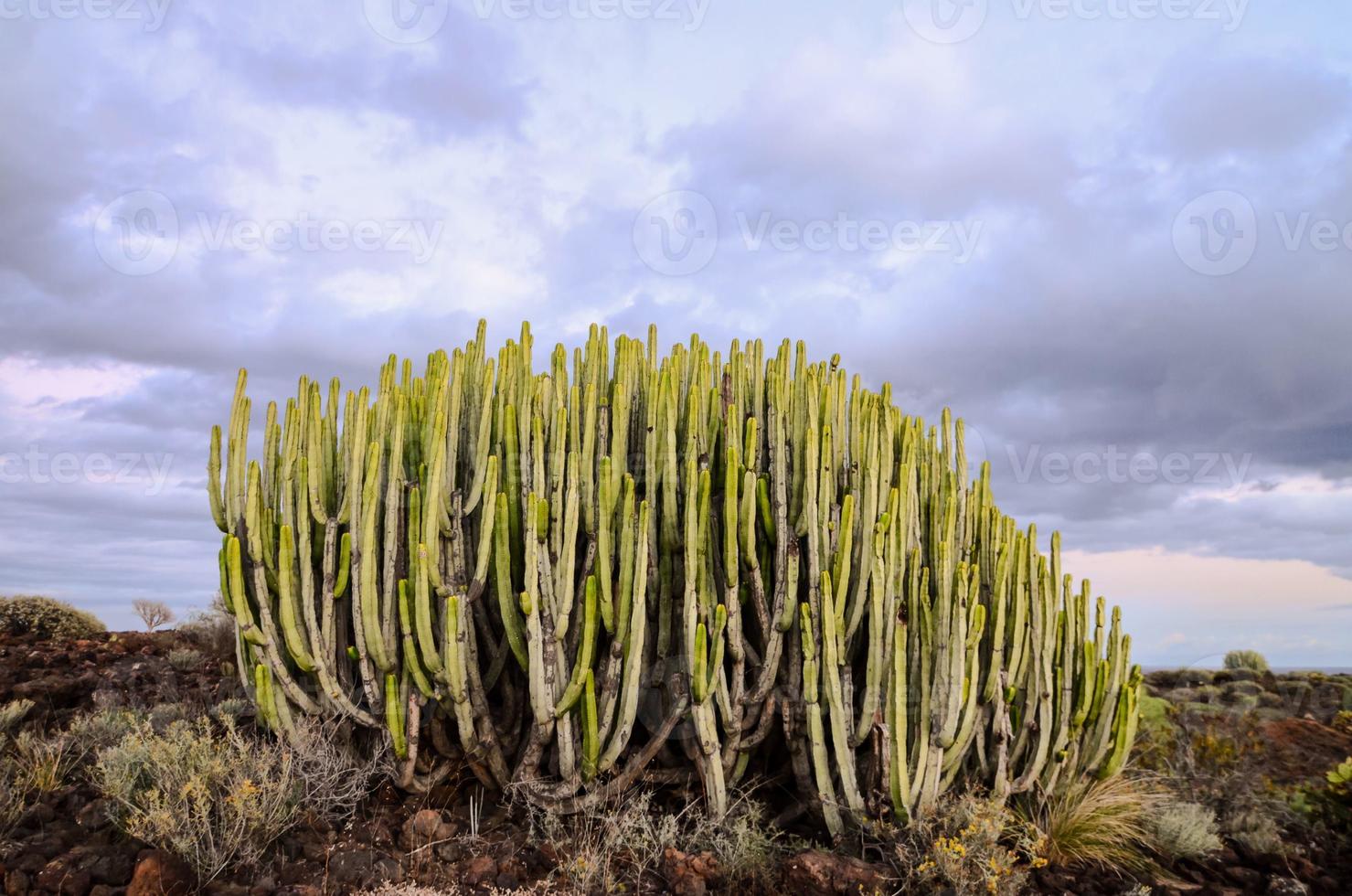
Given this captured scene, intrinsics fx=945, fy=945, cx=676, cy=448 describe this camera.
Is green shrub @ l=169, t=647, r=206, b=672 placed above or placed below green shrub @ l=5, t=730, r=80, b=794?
above

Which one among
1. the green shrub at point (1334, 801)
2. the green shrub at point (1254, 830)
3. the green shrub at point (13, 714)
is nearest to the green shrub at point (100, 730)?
the green shrub at point (13, 714)

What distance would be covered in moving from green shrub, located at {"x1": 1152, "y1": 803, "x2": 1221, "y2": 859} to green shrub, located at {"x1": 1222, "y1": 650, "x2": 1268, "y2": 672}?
10.4 metres

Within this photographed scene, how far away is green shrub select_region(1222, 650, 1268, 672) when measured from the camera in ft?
50.2

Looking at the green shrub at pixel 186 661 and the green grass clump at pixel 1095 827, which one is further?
the green shrub at pixel 186 661

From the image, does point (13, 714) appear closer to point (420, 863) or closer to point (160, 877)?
point (160, 877)

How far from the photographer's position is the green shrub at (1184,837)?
6137mm

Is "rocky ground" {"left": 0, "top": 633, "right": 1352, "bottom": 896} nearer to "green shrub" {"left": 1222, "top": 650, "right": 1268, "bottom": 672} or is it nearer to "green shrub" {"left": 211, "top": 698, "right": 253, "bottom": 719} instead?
"green shrub" {"left": 211, "top": 698, "right": 253, "bottom": 719}

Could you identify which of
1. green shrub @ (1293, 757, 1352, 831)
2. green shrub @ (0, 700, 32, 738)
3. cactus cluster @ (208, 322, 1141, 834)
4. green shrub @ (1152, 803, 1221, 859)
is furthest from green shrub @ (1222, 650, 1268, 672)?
green shrub @ (0, 700, 32, 738)

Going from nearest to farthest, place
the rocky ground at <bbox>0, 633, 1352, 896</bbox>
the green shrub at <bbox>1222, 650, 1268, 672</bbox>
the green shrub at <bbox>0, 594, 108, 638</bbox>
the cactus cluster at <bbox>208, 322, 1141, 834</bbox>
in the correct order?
the rocky ground at <bbox>0, 633, 1352, 896</bbox> → the cactus cluster at <bbox>208, 322, 1141, 834</bbox> → the green shrub at <bbox>0, 594, 108, 638</bbox> → the green shrub at <bbox>1222, 650, 1268, 672</bbox>

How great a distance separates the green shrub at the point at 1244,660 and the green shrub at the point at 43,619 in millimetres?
16674

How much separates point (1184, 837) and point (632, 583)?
13.5ft

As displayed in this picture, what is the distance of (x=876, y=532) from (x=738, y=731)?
1.34 metres

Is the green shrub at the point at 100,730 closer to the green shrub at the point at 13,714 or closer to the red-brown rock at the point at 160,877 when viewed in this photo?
the green shrub at the point at 13,714

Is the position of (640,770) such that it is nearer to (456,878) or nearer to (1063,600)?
(456,878)
